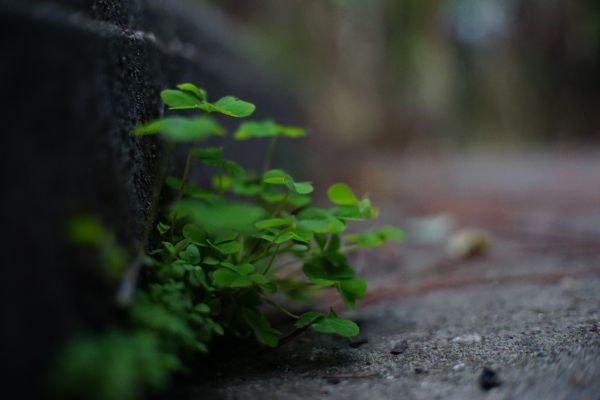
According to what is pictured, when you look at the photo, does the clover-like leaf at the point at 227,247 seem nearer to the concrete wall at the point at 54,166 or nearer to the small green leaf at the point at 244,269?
the small green leaf at the point at 244,269

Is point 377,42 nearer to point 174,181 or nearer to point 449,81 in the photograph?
point 449,81

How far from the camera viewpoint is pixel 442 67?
31.7 ft

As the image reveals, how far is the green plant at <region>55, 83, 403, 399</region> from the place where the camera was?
0.81 meters

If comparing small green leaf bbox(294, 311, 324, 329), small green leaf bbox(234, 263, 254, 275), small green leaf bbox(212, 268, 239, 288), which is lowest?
small green leaf bbox(294, 311, 324, 329)

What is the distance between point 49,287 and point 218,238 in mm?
476

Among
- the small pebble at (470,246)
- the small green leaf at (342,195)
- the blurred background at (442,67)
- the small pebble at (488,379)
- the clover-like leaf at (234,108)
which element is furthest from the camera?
the blurred background at (442,67)

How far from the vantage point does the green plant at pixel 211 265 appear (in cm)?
81

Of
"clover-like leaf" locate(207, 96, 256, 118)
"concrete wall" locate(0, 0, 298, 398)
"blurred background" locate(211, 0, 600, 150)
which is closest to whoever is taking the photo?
"concrete wall" locate(0, 0, 298, 398)

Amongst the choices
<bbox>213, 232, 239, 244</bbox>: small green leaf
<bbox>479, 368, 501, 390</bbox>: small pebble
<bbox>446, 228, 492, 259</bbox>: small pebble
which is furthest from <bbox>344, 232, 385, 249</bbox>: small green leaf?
<bbox>446, 228, 492, 259</bbox>: small pebble

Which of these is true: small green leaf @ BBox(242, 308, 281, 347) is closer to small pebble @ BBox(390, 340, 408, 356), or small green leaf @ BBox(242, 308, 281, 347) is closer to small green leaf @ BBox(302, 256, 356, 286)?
small green leaf @ BBox(302, 256, 356, 286)

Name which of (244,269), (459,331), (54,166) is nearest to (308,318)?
(244,269)

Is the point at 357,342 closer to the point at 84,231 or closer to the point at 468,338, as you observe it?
the point at 468,338

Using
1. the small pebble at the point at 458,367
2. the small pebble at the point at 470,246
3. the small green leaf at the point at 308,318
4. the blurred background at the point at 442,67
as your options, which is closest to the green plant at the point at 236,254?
the small green leaf at the point at 308,318

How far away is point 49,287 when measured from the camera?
2.44ft
